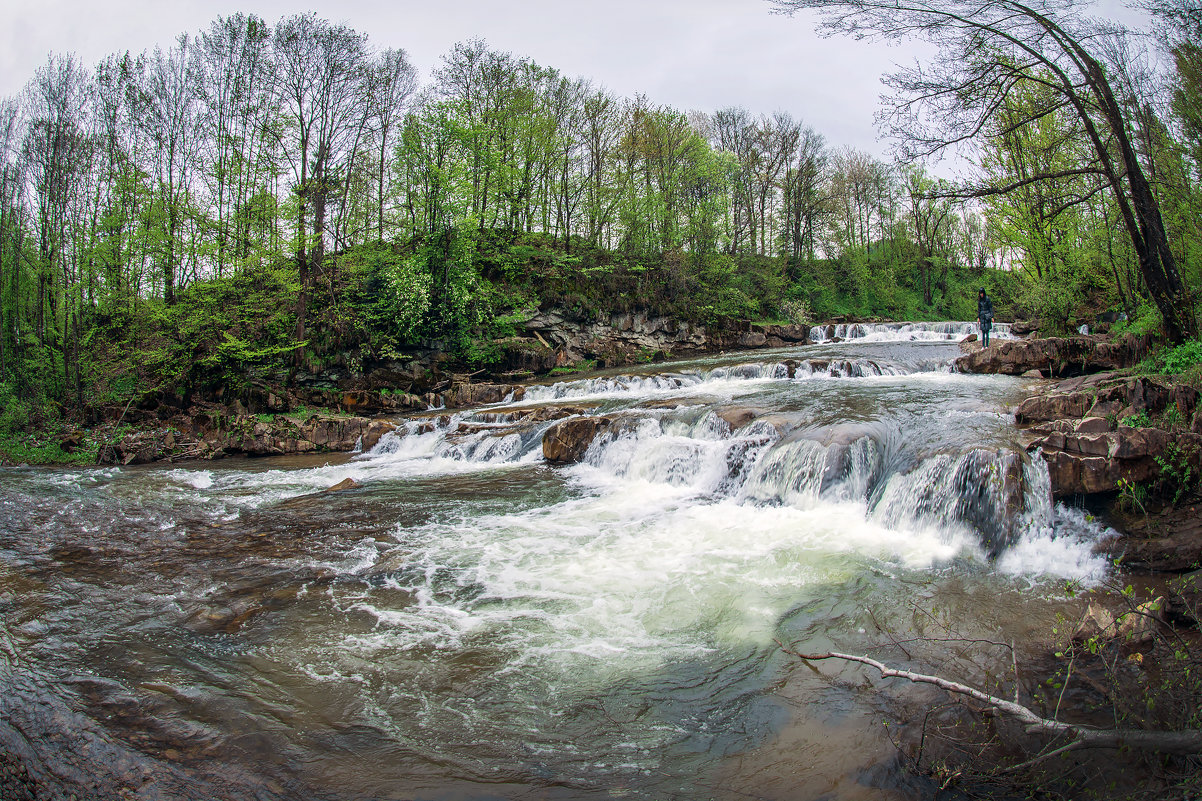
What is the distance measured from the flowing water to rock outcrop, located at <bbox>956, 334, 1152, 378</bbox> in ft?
13.1

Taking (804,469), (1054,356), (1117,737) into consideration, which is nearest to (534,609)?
(1117,737)

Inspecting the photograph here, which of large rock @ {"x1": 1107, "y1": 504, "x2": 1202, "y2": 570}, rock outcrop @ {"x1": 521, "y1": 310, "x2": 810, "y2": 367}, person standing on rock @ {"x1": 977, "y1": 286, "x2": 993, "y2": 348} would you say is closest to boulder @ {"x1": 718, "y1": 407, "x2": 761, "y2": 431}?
large rock @ {"x1": 1107, "y1": 504, "x2": 1202, "y2": 570}

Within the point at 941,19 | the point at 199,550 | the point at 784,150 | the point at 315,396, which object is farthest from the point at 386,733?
the point at 784,150

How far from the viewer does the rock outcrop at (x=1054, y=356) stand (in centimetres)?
1244

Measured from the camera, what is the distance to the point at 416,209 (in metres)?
23.5

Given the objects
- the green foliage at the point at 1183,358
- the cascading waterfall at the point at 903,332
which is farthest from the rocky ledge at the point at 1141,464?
the cascading waterfall at the point at 903,332

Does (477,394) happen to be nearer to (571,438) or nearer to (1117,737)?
(571,438)

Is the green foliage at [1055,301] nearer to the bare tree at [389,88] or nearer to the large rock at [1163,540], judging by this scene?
the large rock at [1163,540]

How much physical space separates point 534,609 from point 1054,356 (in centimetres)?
1526

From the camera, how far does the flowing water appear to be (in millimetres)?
3211

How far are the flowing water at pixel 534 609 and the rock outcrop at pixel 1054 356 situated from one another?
398 cm

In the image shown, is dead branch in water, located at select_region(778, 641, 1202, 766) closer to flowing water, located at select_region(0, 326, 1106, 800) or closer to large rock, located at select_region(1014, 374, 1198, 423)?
flowing water, located at select_region(0, 326, 1106, 800)

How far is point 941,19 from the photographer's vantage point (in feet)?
27.4

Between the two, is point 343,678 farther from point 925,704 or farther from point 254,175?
point 254,175
